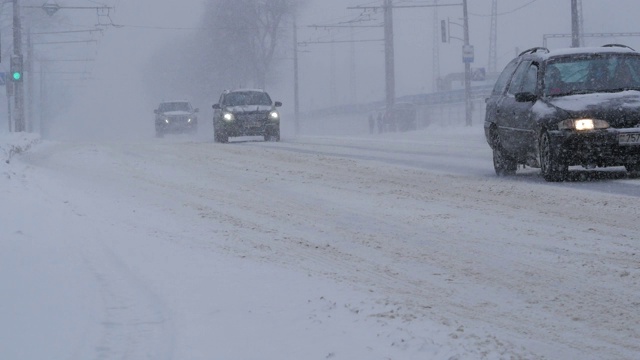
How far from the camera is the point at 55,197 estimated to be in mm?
11875

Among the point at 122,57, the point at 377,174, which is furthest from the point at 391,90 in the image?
the point at 122,57

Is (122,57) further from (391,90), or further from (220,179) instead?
(220,179)

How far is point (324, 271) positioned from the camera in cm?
691

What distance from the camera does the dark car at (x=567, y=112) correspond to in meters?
13.0

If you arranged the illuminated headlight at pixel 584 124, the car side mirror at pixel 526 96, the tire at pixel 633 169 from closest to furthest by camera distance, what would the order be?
1. the illuminated headlight at pixel 584 124
2. the tire at pixel 633 169
3. the car side mirror at pixel 526 96

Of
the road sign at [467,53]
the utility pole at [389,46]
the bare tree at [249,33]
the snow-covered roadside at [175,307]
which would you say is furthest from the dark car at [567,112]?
the bare tree at [249,33]

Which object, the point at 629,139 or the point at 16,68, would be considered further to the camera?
the point at 16,68

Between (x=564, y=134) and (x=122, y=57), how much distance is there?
16873 cm

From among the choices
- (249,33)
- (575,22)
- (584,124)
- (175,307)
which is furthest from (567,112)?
(249,33)

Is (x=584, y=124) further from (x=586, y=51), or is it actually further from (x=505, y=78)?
(x=505, y=78)

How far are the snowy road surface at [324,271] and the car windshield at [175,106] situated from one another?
127 feet

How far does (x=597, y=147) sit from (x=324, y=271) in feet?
22.4

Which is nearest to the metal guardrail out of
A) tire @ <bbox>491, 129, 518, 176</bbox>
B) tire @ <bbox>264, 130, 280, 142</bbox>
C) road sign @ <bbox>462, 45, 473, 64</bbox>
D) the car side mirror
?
road sign @ <bbox>462, 45, 473, 64</bbox>

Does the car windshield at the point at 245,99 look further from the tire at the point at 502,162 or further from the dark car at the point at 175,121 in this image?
the tire at the point at 502,162
